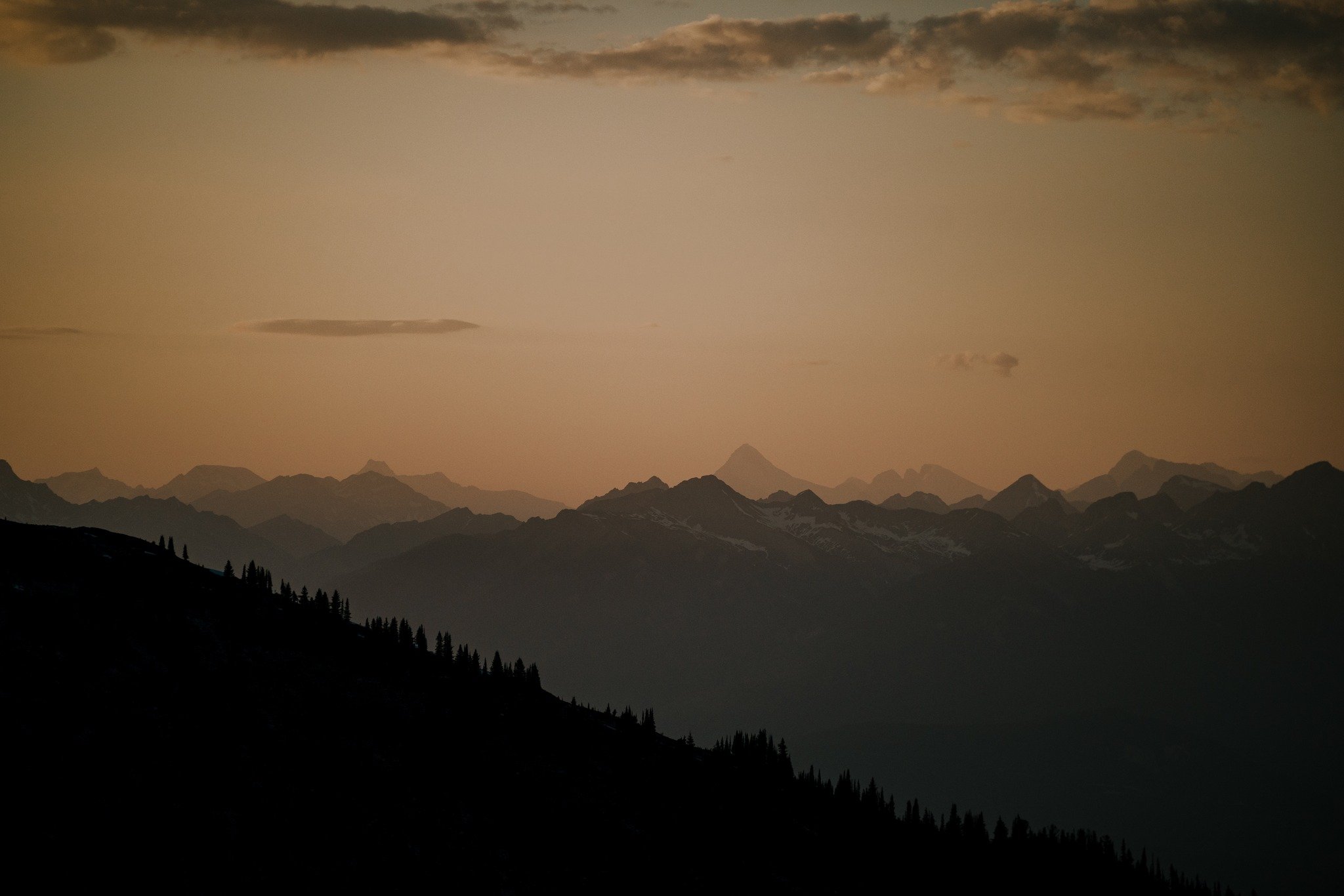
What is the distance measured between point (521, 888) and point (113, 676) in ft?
215

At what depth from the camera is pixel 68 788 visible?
164m

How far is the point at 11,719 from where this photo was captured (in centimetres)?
17088

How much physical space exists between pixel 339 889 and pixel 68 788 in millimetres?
34972

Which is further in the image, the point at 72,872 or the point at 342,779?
the point at 342,779

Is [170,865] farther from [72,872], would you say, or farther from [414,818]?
[414,818]

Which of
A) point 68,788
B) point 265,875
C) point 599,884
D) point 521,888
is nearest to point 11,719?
point 68,788

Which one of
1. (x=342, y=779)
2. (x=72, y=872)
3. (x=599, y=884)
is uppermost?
(x=72, y=872)

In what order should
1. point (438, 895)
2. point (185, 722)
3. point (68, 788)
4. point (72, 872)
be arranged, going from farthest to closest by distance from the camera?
point (185, 722) < point (438, 895) < point (68, 788) < point (72, 872)

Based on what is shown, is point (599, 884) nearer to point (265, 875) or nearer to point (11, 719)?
point (265, 875)

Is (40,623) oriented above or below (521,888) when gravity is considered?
above

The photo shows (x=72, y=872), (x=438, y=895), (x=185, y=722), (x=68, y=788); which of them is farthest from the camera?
(x=185, y=722)

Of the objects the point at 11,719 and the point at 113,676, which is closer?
the point at 11,719

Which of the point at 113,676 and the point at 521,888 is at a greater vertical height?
the point at 113,676

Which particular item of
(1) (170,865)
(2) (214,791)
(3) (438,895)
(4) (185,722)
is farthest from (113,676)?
(3) (438,895)
